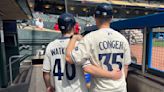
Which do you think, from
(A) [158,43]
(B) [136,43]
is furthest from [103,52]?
(B) [136,43]

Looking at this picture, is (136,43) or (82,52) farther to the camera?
(136,43)

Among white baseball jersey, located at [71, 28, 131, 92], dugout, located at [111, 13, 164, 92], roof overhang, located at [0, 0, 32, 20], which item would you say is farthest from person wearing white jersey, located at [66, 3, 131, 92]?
roof overhang, located at [0, 0, 32, 20]

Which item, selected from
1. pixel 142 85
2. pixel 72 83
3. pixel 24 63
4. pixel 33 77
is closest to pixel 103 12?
pixel 72 83

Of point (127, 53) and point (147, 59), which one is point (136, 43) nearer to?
point (147, 59)

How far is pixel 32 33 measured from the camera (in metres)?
14.4

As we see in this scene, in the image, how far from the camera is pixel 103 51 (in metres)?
2.39

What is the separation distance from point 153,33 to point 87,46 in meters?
1.78

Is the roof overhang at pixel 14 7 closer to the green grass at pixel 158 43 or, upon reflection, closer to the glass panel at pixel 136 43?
the glass panel at pixel 136 43

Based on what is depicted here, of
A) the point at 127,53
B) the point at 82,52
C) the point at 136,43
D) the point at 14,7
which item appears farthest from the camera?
the point at 14,7

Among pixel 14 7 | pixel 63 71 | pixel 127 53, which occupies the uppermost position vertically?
pixel 14 7

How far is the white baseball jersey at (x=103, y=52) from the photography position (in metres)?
2.38

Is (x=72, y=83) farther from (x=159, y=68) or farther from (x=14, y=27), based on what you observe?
(x=14, y=27)

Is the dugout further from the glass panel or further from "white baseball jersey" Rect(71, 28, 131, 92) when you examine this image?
"white baseball jersey" Rect(71, 28, 131, 92)

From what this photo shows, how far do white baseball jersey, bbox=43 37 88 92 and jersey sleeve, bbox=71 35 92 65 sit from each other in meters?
0.21
